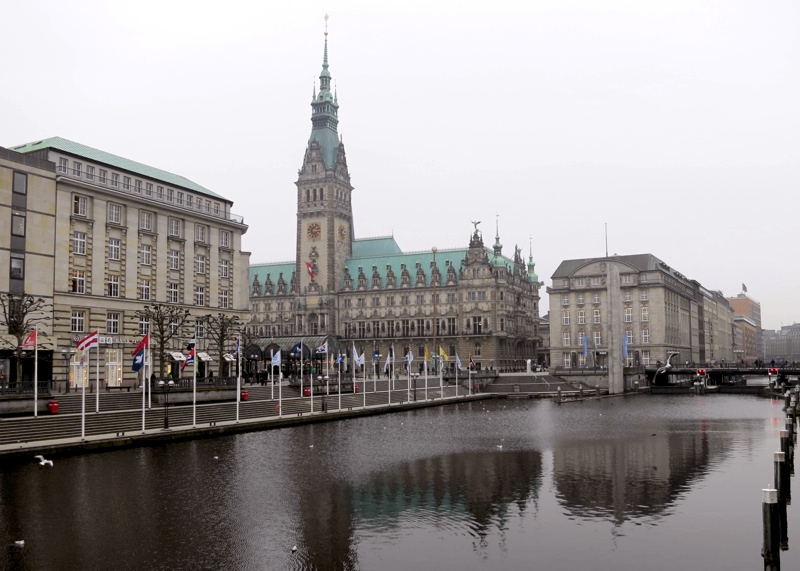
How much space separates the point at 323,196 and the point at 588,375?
78716mm

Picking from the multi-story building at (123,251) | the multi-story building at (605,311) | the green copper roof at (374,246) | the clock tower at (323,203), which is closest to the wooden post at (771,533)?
the multi-story building at (123,251)

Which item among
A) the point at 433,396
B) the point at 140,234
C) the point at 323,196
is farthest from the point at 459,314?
the point at 140,234

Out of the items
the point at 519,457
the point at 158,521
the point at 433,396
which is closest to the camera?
the point at 158,521

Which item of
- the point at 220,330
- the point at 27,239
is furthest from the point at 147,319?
the point at 27,239

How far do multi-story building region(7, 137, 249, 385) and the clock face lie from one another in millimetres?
80420

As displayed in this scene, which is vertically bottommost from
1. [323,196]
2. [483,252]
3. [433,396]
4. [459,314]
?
[433,396]

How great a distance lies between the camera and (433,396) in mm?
112688

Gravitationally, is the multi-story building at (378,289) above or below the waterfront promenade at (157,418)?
above

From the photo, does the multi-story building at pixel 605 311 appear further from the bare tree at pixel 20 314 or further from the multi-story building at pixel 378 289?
the bare tree at pixel 20 314

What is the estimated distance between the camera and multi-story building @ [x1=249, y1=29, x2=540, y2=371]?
6767 inches

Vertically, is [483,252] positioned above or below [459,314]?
above

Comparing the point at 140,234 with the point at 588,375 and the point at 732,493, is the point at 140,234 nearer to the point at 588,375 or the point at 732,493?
the point at 732,493

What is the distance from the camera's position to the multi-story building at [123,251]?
78.8 m

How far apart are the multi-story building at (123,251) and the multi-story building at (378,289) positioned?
7489cm
